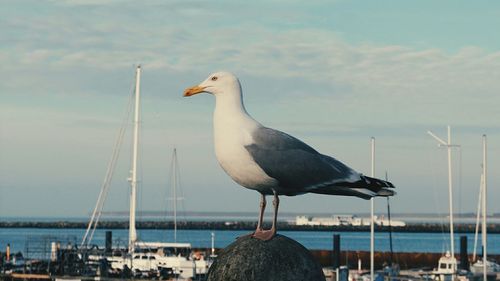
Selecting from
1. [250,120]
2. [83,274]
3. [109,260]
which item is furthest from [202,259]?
[250,120]

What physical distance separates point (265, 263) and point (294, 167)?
911 mm

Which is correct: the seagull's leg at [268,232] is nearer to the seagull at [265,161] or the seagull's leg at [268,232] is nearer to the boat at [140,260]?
the seagull at [265,161]

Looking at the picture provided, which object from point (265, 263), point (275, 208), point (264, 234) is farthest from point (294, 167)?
point (265, 263)

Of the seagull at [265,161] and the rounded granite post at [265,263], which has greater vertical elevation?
the seagull at [265,161]

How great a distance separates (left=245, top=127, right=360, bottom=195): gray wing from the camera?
8.34 m

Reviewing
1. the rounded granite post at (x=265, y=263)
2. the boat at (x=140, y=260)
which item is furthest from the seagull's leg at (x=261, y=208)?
the boat at (x=140, y=260)

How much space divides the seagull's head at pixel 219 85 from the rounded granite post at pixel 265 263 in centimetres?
127

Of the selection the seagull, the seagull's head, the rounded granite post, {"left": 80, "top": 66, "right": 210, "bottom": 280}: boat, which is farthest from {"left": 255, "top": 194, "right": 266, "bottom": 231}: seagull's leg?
{"left": 80, "top": 66, "right": 210, "bottom": 280}: boat

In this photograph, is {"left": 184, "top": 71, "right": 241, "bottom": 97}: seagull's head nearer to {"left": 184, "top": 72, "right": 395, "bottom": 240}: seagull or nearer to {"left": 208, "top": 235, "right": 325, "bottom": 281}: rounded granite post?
{"left": 184, "top": 72, "right": 395, "bottom": 240}: seagull

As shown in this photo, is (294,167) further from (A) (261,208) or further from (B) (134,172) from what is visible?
(B) (134,172)

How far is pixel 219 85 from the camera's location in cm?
848

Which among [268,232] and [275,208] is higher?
[275,208]

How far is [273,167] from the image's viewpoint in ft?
27.4

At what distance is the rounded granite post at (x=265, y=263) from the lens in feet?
25.7
